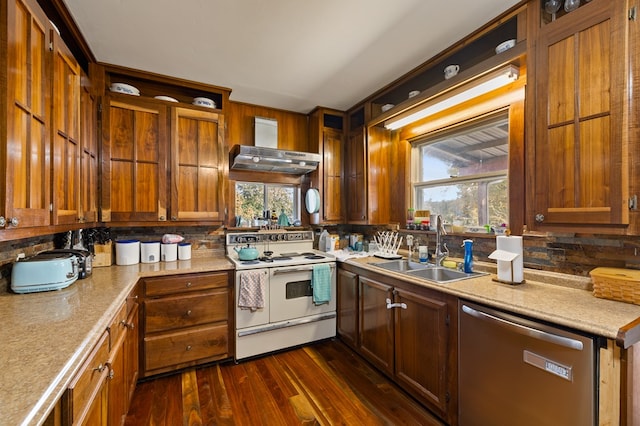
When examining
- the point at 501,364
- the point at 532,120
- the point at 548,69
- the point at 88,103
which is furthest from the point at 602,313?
the point at 88,103

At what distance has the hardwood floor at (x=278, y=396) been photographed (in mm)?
1853

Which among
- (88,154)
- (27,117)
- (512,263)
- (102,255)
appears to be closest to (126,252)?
(102,255)

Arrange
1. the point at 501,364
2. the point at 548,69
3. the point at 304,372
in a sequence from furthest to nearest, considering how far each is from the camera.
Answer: the point at 304,372, the point at 548,69, the point at 501,364

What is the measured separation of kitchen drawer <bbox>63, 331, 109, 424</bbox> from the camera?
2.86ft

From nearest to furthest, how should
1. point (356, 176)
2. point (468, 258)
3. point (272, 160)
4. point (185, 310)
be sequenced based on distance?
1. point (468, 258)
2. point (185, 310)
3. point (272, 160)
4. point (356, 176)

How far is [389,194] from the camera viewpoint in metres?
3.25

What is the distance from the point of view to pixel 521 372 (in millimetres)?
1380

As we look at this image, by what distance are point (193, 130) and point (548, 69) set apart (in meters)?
2.78

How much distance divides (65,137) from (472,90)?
270 centimetres

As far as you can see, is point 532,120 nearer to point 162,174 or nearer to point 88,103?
point 162,174

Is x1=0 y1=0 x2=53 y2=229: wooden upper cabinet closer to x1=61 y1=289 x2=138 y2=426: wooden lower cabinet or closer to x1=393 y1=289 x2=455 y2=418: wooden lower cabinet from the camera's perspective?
x1=61 y1=289 x2=138 y2=426: wooden lower cabinet

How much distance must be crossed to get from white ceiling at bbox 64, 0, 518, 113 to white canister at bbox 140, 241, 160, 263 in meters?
1.59

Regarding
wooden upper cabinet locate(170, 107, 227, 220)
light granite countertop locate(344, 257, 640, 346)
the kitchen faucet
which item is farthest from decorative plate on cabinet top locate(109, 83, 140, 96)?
the kitchen faucet

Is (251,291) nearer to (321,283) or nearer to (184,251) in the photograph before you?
(321,283)
